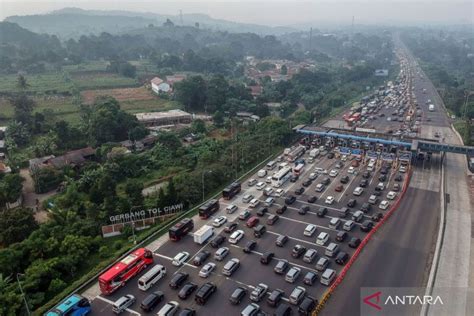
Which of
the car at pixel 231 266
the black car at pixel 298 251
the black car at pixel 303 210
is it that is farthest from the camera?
the black car at pixel 303 210

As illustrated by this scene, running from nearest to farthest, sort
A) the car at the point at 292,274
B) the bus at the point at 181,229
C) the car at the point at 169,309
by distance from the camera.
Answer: the car at the point at 169,309 → the car at the point at 292,274 → the bus at the point at 181,229

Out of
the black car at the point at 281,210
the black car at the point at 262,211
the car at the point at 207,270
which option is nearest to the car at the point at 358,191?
the black car at the point at 281,210

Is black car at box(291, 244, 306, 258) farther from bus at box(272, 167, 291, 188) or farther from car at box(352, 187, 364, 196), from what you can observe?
car at box(352, 187, 364, 196)

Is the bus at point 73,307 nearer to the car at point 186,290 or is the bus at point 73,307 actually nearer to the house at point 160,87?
the car at point 186,290

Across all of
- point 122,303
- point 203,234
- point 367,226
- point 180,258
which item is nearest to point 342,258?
point 367,226

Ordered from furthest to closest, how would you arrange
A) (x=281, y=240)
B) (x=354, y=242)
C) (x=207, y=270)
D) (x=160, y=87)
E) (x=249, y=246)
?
(x=160, y=87) → (x=281, y=240) → (x=354, y=242) → (x=249, y=246) → (x=207, y=270)

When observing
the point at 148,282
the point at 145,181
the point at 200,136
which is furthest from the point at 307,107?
the point at 148,282

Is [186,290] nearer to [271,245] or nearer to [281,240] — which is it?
[271,245]
